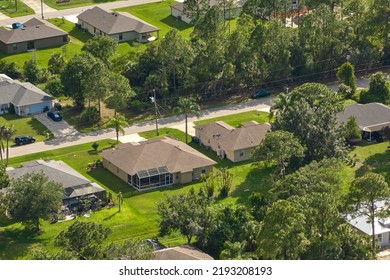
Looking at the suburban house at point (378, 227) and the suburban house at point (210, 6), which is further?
the suburban house at point (210, 6)

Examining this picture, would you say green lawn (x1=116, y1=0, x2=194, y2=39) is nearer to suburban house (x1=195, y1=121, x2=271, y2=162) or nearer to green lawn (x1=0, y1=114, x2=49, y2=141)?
green lawn (x1=0, y1=114, x2=49, y2=141)

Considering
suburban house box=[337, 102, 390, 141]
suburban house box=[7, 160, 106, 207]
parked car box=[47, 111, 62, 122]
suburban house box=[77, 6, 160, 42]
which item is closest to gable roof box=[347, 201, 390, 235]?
suburban house box=[7, 160, 106, 207]

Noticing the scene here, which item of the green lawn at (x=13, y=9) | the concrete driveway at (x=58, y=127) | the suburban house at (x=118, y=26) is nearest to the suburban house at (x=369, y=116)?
the concrete driveway at (x=58, y=127)

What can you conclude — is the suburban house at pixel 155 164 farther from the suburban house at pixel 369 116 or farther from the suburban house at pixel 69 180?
the suburban house at pixel 369 116

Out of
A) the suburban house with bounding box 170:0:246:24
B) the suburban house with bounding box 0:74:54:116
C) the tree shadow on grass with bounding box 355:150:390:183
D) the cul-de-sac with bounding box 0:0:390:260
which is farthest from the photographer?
the suburban house with bounding box 170:0:246:24

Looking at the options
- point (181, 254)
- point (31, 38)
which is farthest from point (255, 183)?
point (31, 38)

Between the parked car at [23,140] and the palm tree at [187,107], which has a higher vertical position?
the palm tree at [187,107]

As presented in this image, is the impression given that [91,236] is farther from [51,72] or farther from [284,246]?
[51,72]
